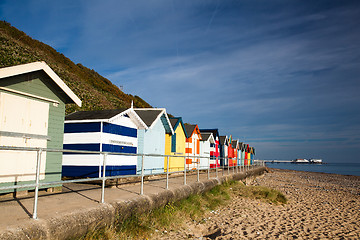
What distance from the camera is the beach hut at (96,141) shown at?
10.7 m

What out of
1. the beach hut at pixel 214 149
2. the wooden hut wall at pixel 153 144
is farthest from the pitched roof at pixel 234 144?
the wooden hut wall at pixel 153 144

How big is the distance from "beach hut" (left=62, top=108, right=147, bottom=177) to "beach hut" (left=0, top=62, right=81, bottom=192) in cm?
242

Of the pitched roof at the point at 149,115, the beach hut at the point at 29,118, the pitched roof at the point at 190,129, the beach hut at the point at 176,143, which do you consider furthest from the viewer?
the pitched roof at the point at 190,129

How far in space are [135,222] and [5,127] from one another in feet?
12.6

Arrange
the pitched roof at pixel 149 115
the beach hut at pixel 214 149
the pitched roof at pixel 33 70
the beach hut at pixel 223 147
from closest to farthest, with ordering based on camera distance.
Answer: the pitched roof at pixel 33 70
the pitched roof at pixel 149 115
the beach hut at pixel 214 149
the beach hut at pixel 223 147

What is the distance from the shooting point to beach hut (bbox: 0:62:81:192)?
668 cm

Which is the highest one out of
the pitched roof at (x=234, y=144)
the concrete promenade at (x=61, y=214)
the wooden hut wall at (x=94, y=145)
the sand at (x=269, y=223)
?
the pitched roof at (x=234, y=144)

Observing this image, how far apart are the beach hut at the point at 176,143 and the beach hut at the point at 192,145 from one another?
3.45ft

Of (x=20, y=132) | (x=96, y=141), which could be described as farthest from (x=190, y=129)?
(x=20, y=132)

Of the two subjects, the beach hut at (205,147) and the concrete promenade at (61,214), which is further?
the beach hut at (205,147)

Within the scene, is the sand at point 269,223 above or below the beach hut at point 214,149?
below

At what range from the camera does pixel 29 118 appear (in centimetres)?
728

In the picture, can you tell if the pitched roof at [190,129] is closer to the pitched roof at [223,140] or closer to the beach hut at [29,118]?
the pitched roof at [223,140]

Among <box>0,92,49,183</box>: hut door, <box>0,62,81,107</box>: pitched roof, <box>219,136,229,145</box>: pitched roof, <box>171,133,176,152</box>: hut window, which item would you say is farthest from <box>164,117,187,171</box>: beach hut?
<box>219,136,229,145</box>: pitched roof
